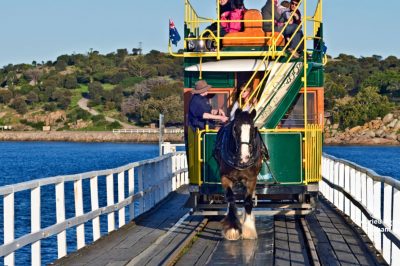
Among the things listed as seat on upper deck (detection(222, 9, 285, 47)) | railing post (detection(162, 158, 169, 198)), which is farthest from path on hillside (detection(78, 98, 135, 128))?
seat on upper deck (detection(222, 9, 285, 47))

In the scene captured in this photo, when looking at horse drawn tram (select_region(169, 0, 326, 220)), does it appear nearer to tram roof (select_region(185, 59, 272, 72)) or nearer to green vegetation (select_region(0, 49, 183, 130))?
tram roof (select_region(185, 59, 272, 72))

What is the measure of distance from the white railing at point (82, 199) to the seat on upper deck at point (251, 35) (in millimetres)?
3123

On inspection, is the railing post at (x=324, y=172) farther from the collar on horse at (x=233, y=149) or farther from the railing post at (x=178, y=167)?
the collar on horse at (x=233, y=149)

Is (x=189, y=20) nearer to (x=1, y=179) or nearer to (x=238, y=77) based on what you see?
(x=238, y=77)

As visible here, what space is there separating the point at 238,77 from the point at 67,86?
16053cm

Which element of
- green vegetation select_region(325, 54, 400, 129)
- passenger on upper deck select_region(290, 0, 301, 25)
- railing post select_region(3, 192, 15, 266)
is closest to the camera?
railing post select_region(3, 192, 15, 266)

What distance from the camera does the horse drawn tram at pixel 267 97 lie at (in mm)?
20078

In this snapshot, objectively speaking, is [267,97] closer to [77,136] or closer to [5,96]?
[77,136]

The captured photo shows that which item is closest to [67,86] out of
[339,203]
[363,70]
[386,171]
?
[363,70]

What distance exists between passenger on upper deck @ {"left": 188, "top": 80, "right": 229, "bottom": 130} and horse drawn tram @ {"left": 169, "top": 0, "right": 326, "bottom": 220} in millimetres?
164

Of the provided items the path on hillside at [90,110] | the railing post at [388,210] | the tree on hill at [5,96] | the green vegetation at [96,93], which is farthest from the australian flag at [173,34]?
the tree on hill at [5,96]

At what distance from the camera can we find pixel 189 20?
22297mm

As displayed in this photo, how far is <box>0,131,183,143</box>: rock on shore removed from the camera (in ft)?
490

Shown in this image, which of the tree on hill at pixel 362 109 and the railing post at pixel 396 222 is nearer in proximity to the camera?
the railing post at pixel 396 222
